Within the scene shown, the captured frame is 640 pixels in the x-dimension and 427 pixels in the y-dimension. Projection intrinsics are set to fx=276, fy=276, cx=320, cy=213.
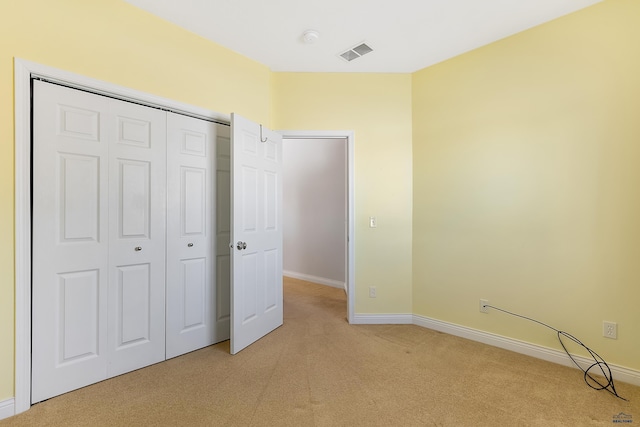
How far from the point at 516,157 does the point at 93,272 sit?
3.32m

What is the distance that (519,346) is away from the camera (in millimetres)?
2285

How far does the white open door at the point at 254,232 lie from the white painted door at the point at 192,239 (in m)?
0.27

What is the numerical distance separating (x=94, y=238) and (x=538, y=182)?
332cm

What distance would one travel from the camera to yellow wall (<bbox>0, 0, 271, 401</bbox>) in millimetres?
1556

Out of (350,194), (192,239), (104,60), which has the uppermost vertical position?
→ (104,60)

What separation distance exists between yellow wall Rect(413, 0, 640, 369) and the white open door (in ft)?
4.83

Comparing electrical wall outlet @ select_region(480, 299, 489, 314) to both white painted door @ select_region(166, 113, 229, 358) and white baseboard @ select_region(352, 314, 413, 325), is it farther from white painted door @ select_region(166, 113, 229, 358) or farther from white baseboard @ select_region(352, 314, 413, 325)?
white painted door @ select_region(166, 113, 229, 358)

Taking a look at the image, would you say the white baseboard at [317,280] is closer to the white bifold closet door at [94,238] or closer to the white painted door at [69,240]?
the white bifold closet door at [94,238]

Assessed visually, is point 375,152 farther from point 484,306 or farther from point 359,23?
point 484,306

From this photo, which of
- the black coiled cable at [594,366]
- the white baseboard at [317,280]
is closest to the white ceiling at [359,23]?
the black coiled cable at [594,366]

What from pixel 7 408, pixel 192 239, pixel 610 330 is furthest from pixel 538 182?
pixel 7 408

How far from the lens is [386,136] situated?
2.94 meters

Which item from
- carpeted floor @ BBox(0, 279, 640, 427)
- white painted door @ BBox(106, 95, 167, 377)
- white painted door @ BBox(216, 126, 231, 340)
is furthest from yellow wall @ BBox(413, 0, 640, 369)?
white painted door @ BBox(106, 95, 167, 377)

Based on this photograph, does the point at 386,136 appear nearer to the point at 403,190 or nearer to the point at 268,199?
the point at 403,190
